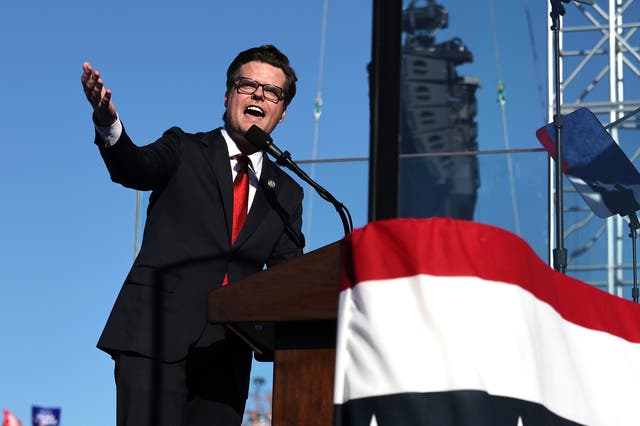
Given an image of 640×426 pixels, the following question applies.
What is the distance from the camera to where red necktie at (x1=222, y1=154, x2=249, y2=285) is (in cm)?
216

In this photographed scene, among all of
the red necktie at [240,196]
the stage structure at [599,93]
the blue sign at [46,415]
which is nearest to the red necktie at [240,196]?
the red necktie at [240,196]

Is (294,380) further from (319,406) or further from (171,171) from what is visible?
(171,171)

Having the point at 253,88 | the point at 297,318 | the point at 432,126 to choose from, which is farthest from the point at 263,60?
the point at 432,126

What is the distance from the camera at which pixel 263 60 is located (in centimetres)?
242

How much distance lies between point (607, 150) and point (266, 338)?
1.66 m

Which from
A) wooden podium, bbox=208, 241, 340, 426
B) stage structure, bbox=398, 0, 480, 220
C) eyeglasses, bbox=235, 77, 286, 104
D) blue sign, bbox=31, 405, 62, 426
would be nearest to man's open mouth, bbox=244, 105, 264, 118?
eyeglasses, bbox=235, 77, 286, 104

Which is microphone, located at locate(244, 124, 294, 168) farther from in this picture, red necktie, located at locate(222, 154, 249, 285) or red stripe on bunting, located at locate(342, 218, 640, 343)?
red stripe on bunting, located at locate(342, 218, 640, 343)

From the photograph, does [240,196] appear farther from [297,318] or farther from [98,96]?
[297,318]

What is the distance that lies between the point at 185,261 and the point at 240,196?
22 cm

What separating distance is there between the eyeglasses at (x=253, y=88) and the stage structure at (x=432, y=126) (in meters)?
1.06

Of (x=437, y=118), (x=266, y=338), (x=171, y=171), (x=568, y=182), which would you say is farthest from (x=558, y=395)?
(x=568, y=182)

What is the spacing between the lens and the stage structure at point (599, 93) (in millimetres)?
3277

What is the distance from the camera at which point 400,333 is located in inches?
45.3

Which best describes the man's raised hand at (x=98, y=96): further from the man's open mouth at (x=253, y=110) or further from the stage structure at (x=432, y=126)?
the stage structure at (x=432, y=126)
